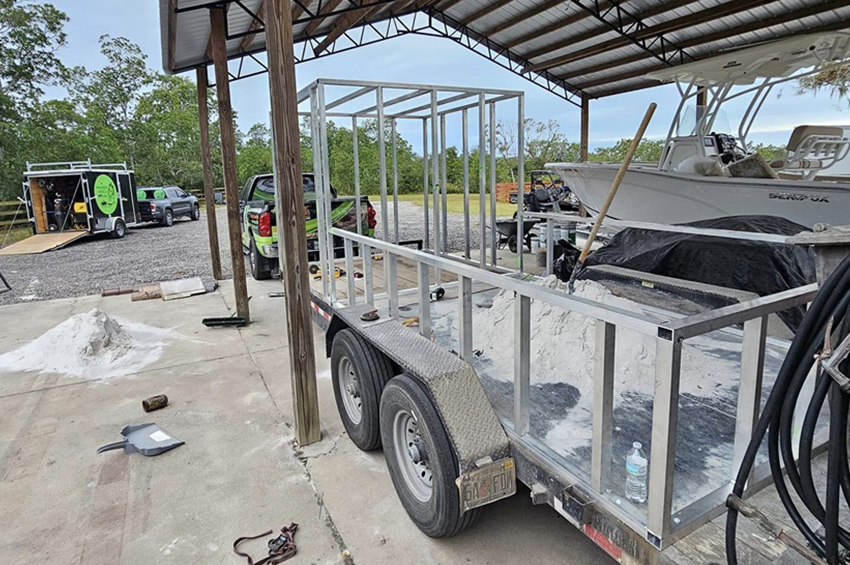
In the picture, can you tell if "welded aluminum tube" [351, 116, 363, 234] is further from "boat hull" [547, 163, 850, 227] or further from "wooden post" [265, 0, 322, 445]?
"boat hull" [547, 163, 850, 227]

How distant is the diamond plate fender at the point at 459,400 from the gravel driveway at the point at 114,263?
7.48 m

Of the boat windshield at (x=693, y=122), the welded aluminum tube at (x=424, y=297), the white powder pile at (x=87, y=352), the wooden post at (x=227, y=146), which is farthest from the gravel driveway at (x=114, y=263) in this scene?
the welded aluminum tube at (x=424, y=297)

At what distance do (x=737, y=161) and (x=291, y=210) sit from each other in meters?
5.41

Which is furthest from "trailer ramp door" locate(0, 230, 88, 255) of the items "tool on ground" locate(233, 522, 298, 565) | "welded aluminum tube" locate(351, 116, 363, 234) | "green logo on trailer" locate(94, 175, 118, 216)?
"tool on ground" locate(233, 522, 298, 565)

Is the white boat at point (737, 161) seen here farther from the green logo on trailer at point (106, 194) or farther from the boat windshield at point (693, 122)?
the green logo on trailer at point (106, 194)

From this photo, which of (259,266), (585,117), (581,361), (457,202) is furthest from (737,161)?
(457,202)

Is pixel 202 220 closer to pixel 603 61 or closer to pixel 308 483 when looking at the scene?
pixel 603 61

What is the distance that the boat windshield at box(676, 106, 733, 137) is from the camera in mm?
6500

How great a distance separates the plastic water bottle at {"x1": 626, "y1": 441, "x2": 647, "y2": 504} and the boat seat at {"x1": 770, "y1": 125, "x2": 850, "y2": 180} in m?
5.94

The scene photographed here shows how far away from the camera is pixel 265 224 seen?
707 centimetres

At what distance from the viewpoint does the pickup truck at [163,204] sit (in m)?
17.9

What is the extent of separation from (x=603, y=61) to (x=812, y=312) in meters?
11.4

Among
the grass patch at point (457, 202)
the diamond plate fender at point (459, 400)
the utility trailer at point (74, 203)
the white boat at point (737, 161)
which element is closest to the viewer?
the diamond plate fender at point (459, 400)

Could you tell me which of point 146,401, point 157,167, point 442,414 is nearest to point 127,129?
point 157,167
